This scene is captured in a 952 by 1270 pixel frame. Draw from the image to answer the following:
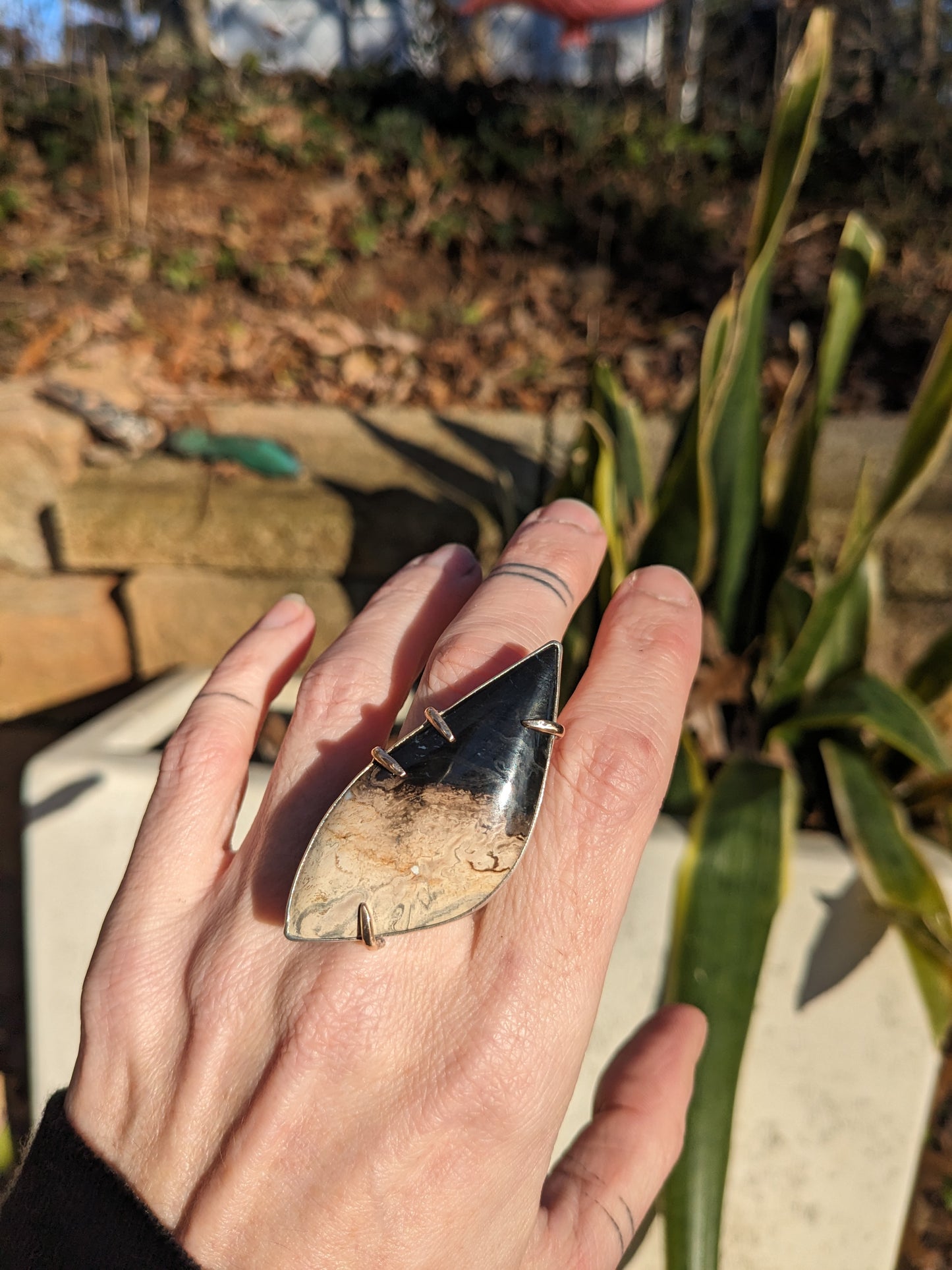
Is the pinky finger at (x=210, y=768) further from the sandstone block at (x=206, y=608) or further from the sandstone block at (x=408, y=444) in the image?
the sandstone block at (x=408, y=444)

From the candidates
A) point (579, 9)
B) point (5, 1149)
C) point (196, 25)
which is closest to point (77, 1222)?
point (5, 1149)

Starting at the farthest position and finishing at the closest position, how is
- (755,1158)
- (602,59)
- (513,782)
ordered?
(602,59) < (755,1158) < (513,782)

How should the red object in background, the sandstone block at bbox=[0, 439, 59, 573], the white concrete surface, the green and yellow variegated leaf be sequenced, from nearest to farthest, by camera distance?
the white concrete surface
the green and yellow variegated leaf
the sandstone block at bbox=[0, 439, 59, 573]
the red object in background

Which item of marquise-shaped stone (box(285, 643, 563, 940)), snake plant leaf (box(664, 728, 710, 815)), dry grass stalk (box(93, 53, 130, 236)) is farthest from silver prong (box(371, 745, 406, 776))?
dry grass stalk (box(93, 53, 130, 236))

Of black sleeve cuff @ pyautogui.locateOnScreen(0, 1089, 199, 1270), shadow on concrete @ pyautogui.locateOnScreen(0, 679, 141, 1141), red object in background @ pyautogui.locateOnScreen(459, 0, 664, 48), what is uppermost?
red object in background @ pyautogui.locateOnScreen(459, 0, 664, 48)

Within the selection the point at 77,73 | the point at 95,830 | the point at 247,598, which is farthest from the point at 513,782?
the point at 77,73

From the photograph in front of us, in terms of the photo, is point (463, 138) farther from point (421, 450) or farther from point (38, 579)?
point (38, 579)

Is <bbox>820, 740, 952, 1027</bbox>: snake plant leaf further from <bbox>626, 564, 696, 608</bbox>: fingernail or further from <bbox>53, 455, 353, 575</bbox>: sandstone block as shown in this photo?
<bbox>53, 455, 353, 575</bbox>: sandstone block
